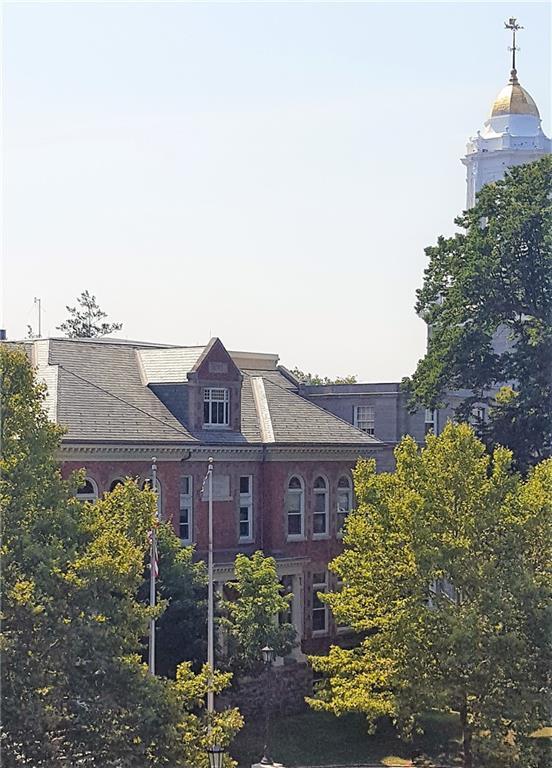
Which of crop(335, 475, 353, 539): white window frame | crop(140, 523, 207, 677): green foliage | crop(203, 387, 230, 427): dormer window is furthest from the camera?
crop(335, 475, 353, 539): white window frame

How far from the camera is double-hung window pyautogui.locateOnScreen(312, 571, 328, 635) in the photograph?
49938 millimetres

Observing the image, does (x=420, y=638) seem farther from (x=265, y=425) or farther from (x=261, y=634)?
(x=265, y=425)

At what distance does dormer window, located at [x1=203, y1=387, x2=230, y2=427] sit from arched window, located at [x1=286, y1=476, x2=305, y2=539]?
340 cm

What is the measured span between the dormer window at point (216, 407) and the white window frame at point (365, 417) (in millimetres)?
13245

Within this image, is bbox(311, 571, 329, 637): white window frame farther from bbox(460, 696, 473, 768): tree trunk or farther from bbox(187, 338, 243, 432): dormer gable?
bbox(460, 696, 473, 768): tree trunk

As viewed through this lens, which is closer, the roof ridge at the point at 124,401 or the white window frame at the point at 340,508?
the roof ridge at the point at 124,401

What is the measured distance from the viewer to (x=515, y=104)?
329 feet

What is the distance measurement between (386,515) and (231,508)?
1094 cm

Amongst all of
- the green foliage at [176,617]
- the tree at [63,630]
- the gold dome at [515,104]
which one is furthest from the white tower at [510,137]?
the tree at [63,630]

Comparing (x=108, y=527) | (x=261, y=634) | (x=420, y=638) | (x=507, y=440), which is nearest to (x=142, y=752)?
(x=108, y=527)

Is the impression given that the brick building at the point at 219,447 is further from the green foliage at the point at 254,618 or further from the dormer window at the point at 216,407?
the green foliage at the point at 254,618

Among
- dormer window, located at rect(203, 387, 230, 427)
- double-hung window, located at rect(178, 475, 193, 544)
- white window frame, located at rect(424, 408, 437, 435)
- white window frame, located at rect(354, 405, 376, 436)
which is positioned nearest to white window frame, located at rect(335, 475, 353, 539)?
dormer window, located at rect(203, 387, 230, 427)

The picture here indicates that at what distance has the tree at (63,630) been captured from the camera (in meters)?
27.1

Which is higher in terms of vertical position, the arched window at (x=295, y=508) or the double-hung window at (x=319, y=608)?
the arched window at (x=295, y=508)
